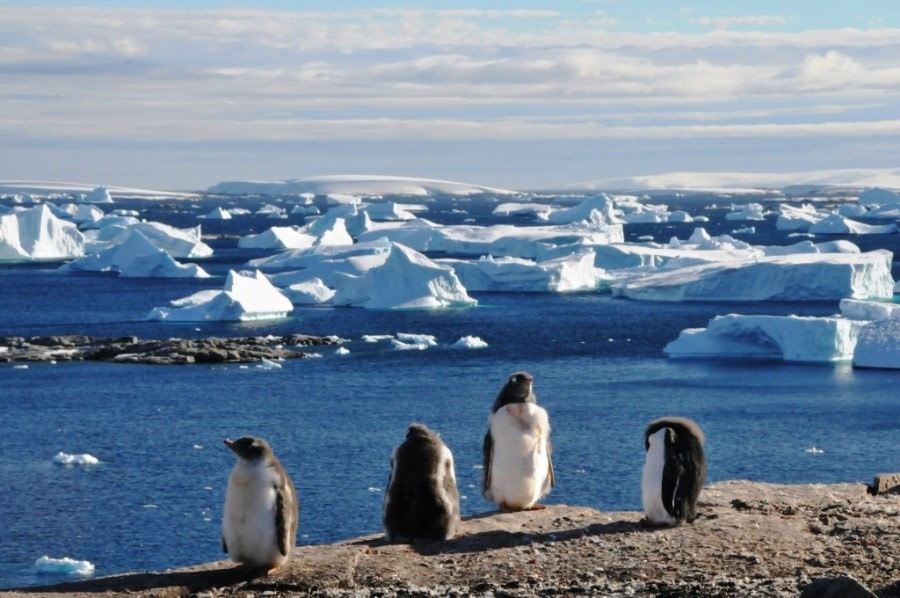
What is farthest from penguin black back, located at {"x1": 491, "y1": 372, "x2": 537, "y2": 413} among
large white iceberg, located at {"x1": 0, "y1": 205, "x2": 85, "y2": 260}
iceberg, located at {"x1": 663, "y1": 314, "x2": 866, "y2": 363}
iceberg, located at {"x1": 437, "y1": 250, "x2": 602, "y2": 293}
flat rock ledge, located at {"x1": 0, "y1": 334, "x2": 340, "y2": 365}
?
large white iceberg, located at {"x1": 0, "y1": 205, "x2": 85, "y2": 260}

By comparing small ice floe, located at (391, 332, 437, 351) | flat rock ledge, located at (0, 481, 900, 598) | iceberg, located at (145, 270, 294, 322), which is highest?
flat rock ledge, located at (0, 481, 900, 598)

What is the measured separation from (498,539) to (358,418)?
16.9 meters

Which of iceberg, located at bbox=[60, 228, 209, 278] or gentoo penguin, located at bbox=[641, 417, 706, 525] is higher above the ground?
gentoo penguin, located at bbox=[641, 417, 706, 525]

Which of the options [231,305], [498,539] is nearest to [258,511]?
[498,539]

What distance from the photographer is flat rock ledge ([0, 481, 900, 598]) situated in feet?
22.2

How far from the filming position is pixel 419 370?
30.5 metres

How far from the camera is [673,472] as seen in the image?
7.93 m

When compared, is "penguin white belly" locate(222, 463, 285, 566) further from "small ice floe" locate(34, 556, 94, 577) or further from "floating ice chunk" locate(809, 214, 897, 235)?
"floating ice chunk" locate(809, 214, 897, 235)

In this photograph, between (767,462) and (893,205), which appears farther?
(893,205)

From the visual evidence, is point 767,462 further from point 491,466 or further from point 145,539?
point 491,466

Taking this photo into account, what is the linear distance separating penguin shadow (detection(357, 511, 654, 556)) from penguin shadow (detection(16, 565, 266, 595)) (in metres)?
0.84

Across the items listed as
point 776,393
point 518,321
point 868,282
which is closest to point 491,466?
point 776,393

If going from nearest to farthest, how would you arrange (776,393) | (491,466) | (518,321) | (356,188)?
1. (491,466)
2. (776,393)
3. (518,321)
4. (356,188)

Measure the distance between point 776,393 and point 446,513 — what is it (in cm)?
2099
